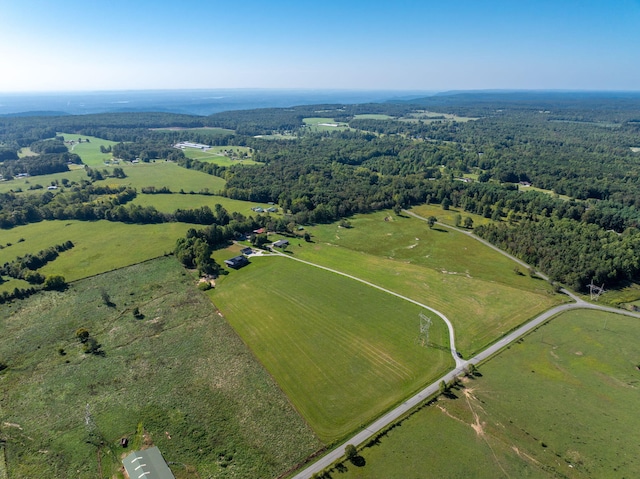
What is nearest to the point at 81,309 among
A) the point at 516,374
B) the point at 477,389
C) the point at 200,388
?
the point at 200,388

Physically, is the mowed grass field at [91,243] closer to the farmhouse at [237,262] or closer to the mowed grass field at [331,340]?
the farmhouse at [237,262]

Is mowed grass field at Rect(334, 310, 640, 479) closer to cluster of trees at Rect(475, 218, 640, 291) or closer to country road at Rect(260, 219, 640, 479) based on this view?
country road at Rect(260, 219, 640, 479)

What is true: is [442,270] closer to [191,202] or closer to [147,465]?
[147,465]

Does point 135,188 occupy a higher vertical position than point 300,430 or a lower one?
higher

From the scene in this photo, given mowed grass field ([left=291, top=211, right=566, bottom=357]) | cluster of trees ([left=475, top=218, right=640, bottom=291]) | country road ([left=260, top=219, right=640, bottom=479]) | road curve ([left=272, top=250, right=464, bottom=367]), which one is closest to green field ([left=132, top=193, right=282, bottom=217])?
mowed grass field ([left=291, top=211, right=566, bottom=357])

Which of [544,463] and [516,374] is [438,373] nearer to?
[516,374]

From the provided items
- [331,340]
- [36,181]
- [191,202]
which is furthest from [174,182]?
[331,340]
